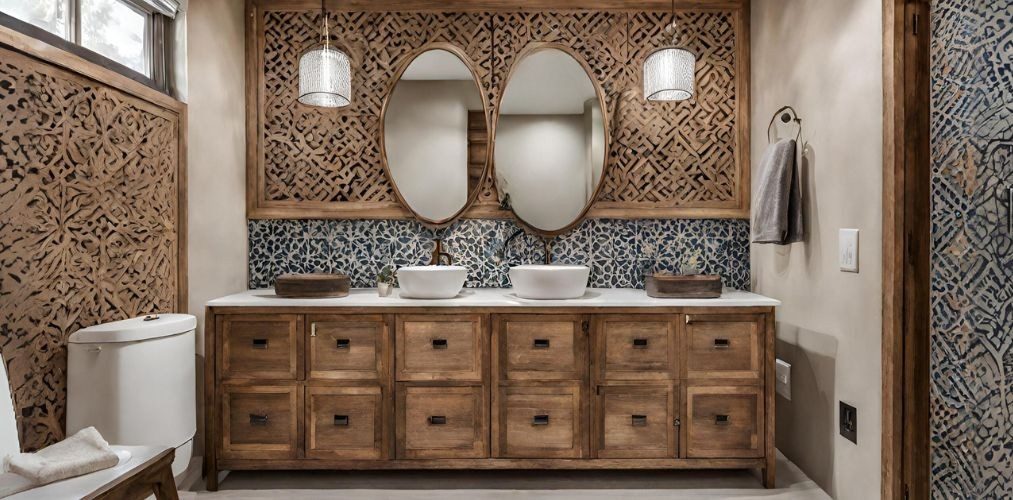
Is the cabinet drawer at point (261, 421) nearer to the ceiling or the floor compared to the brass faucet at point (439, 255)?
nearer to the floor

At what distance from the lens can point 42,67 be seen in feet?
5.65

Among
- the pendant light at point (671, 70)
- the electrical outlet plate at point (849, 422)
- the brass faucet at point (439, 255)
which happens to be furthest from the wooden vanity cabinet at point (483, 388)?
the pendant light at point (671, 70)

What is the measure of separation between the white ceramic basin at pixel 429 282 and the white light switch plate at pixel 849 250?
1.63 meters

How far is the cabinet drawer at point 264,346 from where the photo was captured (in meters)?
2.35

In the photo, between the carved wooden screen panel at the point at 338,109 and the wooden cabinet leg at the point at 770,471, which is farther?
the carved wooden screen panel at the point at 338,109

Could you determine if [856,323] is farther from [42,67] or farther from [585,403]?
[42,67]

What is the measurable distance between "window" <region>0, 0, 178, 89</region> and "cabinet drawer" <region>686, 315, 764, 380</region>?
8.79ft

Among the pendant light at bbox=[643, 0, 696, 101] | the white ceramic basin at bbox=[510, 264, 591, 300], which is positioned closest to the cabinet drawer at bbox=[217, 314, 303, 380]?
the white ceramic basin at bbox=[510, 264, 591, 300]

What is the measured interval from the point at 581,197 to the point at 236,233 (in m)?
1.89

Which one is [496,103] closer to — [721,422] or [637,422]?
[637,422]

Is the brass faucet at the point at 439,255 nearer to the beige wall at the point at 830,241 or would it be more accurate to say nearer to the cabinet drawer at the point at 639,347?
the cabinet drawer at the point at 639,347

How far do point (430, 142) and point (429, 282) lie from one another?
904mm

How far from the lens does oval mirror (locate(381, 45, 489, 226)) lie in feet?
9.59

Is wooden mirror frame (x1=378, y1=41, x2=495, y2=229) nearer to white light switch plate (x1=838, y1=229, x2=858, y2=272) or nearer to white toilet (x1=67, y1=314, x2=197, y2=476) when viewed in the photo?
white toilet (x1=67, y1=314, x2=197, y2=476)
